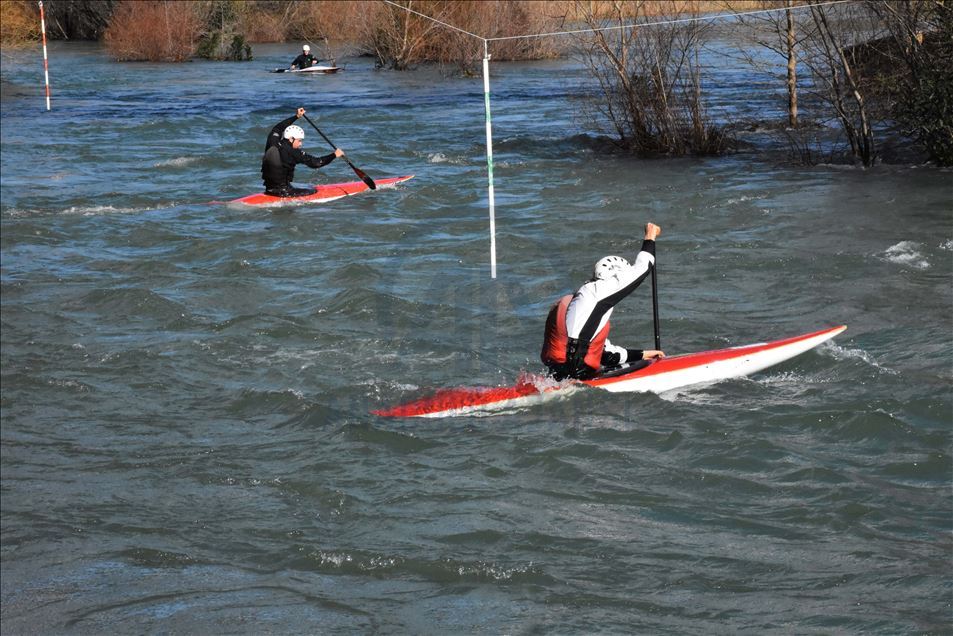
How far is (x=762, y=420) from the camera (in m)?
8.36

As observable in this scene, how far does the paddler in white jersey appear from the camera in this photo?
822 centimetres

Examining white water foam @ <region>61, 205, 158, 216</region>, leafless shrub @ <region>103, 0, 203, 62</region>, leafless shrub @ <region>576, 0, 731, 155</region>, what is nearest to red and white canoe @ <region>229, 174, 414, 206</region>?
white water foam @ <region>61, 205, 158, 216</region>

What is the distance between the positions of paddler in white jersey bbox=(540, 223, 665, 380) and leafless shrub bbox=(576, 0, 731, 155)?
9061 mm

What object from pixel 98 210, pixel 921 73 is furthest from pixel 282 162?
pixel 921 73

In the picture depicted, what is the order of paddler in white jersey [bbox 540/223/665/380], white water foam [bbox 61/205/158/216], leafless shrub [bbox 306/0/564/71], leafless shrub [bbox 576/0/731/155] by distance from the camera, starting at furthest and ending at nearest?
leafless shrub [bbox 306/0/564/71] < leafless shrub [bbox 576/0/731/155] < white water foam [bbox 61/205/158/216] < paddler in white jersey [bbox 540/223/665/380]

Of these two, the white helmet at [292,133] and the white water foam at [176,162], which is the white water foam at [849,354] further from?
the white water foam at [176,162]

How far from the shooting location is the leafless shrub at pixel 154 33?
122ft

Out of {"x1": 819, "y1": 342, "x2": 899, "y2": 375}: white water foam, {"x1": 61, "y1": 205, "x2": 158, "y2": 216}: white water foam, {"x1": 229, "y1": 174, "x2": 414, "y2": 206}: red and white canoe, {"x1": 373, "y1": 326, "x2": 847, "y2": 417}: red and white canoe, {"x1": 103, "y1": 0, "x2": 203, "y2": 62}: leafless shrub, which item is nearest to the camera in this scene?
{"x1": 373, "y1": 326, "x2": 847, "y2": 417}: red and white canoe

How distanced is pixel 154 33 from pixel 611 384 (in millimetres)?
31960

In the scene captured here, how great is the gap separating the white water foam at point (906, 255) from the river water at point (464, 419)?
55 millimetres

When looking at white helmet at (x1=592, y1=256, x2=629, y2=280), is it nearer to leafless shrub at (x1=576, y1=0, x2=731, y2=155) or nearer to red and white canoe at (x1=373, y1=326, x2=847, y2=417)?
red and white canoe at (x1=373, y1=326, x2=847, y2=417)

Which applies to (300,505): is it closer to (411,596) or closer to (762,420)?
(411,596)

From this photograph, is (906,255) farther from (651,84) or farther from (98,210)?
(98,210)


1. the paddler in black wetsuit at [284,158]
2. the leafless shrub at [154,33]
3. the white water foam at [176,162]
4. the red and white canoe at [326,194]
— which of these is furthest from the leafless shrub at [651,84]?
the leafless shrub at [154,33]
